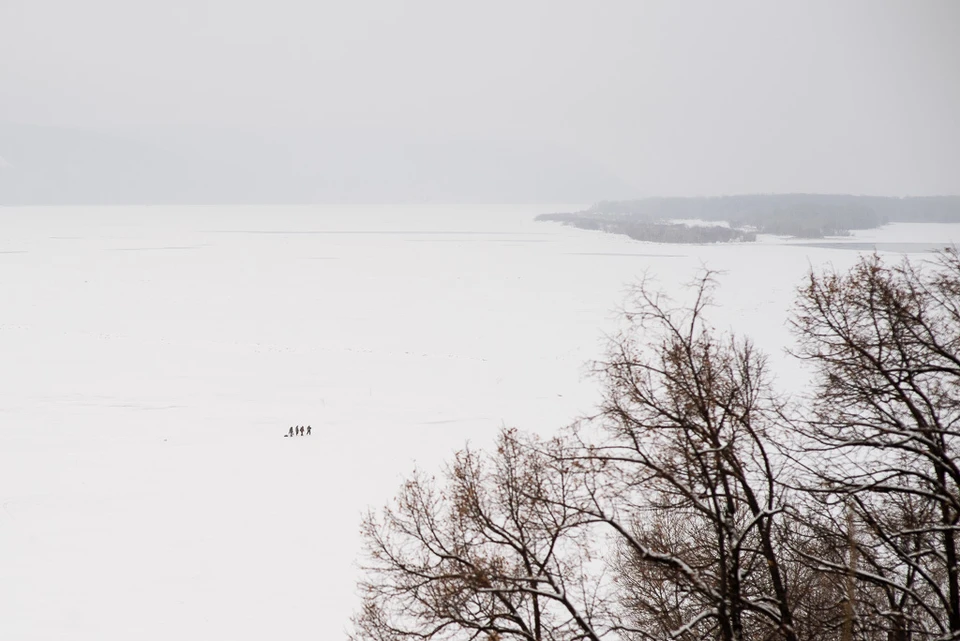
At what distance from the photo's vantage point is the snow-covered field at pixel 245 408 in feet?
55.8

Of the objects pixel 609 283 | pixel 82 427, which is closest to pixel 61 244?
pixel 609 283

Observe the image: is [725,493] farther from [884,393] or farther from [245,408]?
[245,408]

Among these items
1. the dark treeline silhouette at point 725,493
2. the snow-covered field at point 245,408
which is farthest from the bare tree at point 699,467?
the snow-covered field at point 245,408

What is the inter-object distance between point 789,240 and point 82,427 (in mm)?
103606

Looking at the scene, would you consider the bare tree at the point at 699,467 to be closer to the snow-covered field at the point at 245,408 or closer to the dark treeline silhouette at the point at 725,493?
the dark treeline silhouette at the point at 725,493

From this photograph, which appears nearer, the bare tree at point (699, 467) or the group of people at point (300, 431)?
the bare tree at point (699, 467)

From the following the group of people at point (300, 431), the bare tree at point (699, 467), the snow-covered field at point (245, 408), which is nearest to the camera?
the bare tree at point (699, 467)

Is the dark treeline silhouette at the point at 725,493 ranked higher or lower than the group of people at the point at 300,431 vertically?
higher

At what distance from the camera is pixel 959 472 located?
26.1 ft

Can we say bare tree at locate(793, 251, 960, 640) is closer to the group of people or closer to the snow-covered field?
the snow-covered field

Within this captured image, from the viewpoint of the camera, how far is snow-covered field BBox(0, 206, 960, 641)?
1702 centimetres

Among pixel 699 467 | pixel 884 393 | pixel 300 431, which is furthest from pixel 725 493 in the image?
pixel 300 431

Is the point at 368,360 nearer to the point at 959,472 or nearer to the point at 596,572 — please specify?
the point at 596,572

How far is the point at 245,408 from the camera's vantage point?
31.7 m
